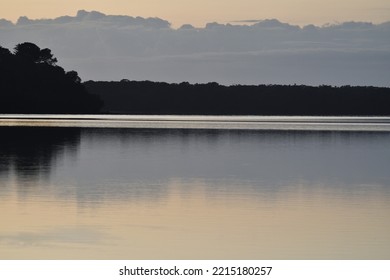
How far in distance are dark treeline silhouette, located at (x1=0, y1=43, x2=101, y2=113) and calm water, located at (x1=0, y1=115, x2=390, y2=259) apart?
90090mm

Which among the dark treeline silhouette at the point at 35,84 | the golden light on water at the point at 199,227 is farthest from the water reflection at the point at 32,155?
the dark treeline silhouette at the point at 35,84

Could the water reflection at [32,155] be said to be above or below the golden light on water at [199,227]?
below

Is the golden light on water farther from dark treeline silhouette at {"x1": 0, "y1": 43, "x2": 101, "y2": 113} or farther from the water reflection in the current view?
dark treeline silhouette at {"x1": 0, "y1": 43, "x2": 101, "y2": 113}

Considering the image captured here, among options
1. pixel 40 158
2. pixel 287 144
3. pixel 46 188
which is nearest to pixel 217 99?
pixel 287 144

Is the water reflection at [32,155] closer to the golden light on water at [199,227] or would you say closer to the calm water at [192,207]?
the calm water at [192,207]

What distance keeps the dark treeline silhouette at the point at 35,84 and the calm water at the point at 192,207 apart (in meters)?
90.1

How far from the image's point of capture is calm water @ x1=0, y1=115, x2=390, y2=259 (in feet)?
51.3

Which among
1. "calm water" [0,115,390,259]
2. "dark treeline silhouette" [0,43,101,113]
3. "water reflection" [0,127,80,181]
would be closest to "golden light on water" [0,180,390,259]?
"calm water" [0,115,390,259]

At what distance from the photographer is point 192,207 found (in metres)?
20.1

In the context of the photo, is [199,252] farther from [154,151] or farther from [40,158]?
[154,151]

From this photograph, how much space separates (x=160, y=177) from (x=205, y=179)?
122 centimetres

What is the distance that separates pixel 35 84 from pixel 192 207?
107m

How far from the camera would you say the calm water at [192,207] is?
1564 centimetres

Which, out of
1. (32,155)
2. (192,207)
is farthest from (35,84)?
(192,207)
